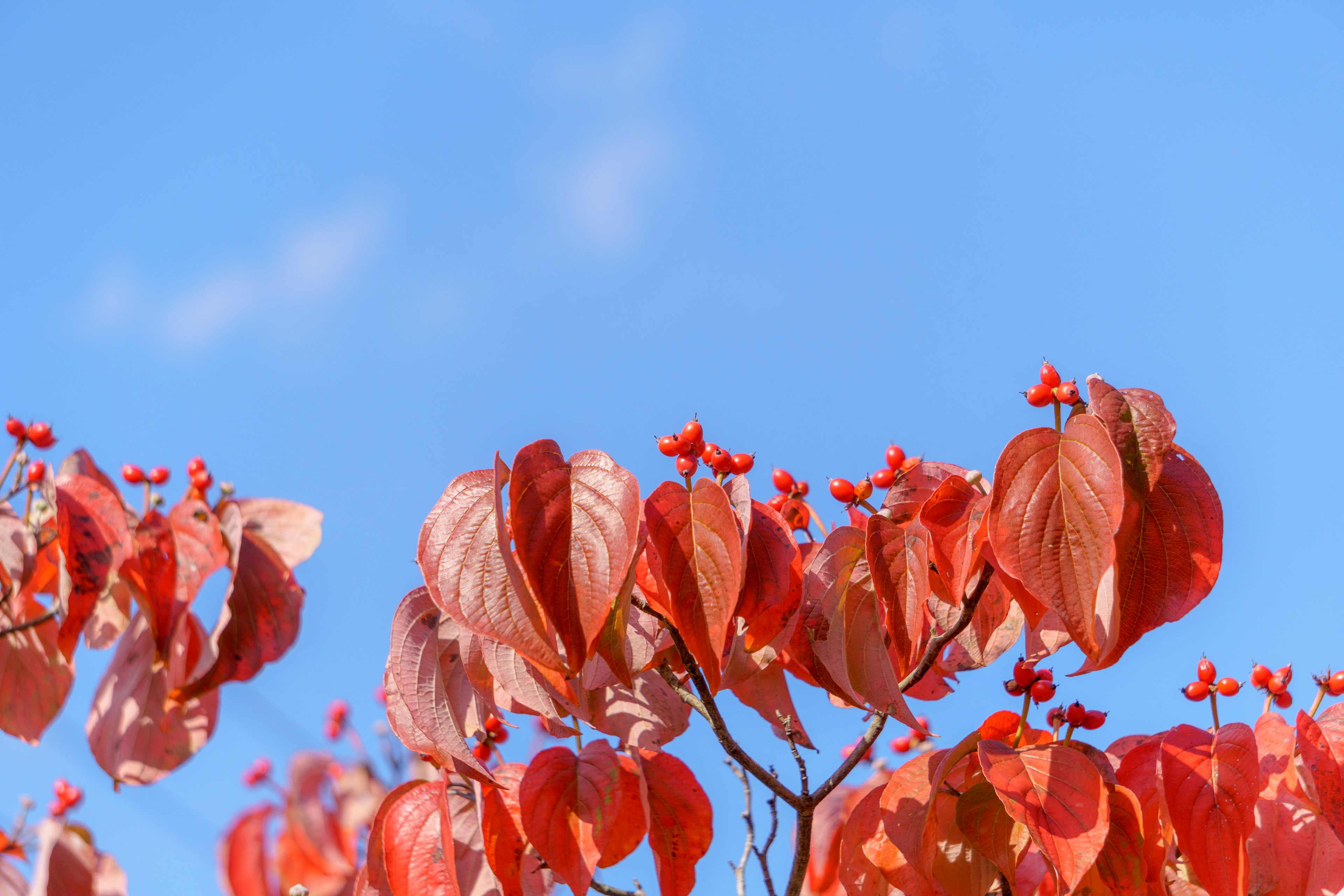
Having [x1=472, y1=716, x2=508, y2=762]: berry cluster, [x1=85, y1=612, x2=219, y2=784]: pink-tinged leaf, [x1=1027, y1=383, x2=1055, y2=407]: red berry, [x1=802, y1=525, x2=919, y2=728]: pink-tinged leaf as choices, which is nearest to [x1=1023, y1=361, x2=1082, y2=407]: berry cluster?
[x1=1027, y1=383, x2=1055, y2=407]: red berry

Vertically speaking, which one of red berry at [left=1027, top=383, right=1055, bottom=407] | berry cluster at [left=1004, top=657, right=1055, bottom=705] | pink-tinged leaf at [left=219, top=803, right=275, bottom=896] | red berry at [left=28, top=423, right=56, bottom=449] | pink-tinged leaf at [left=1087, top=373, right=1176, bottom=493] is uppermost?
red berry at [left=28, top=423, right=56, bottom=449]

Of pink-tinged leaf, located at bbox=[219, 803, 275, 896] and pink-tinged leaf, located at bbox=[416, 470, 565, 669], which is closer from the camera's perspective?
pink-tinged leaf, located at bbox=[416, 470, 565, 669]

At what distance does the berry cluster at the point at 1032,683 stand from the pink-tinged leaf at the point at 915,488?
38 centimetres

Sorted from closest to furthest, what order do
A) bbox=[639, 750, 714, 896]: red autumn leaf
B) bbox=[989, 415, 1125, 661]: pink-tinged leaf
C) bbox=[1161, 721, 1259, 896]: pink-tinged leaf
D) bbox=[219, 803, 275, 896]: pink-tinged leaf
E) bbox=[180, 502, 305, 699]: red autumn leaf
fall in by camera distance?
1. bbox=[989, 415, 1125, 661]: pink-tinged leaf
2. bbox=[1161, 721, 1259, 896]: pink-tinged leaf
3. bbox=[639, 750, 714, 896]: red autumn leaf
4. bbox=[180, 502, 305, 699]: red autumn leaf
5. bbox=[219, 803, 275, 896]: pink-tinged leaf

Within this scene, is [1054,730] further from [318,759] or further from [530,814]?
[318,759]

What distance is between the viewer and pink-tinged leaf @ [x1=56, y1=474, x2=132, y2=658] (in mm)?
2275

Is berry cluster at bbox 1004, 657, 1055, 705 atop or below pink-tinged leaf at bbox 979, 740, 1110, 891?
atop

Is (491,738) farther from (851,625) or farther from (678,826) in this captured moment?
(851,625)

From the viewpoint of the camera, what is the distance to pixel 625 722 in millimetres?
2174

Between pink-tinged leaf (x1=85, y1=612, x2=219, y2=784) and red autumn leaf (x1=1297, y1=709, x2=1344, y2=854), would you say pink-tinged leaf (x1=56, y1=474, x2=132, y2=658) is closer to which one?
pink-tinged leaf (x1=85, y1=612, x2=219, y2=784)

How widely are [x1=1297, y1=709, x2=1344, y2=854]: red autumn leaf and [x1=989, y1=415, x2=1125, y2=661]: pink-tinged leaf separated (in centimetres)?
52

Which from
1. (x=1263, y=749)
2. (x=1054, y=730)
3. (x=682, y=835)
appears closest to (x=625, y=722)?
(x=682, y=835)

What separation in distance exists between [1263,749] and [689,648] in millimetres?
1199

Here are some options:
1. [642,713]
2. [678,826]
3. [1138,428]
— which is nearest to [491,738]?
[642,713]
